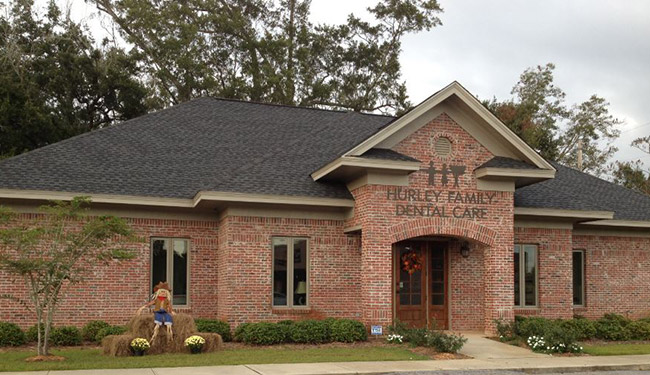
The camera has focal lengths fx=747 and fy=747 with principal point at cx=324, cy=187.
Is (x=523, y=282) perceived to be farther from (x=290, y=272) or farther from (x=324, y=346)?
(x=324, y=346)

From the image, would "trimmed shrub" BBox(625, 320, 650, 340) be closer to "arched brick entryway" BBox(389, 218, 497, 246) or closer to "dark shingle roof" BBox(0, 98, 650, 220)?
"dark shingle roof" BBox(0, 98, 650, 220)

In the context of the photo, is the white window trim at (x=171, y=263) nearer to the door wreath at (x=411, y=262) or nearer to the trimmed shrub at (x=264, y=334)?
the trimmed shrub at (x=264, y=334)

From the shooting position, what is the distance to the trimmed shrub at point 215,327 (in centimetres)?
1812

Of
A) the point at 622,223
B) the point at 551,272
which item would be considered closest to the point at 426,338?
the point at 551,272

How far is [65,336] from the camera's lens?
1734 cm

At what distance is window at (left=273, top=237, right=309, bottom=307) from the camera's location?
19.7 meters

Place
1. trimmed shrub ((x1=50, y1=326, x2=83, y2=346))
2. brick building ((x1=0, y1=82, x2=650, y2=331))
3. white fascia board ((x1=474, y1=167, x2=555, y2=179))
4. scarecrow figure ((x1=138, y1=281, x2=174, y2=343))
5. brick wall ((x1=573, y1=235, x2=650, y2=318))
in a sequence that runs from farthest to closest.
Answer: brick wall ((x1=573, y1=235, x2=650, y2=318)), white fascia board ((x1=474, y1=167, x2=555, y2=179)), brick building ((x1=0, y1=82, x2=650, y2=331)), trimmed shrub ((x1=50, y1=326, x2=83, y2=346)), scarecrow figure ((x1=138, y1=281, x2=174, y2=343))

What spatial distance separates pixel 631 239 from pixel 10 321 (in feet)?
61.2

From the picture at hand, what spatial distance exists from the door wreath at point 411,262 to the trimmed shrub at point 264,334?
459 cm

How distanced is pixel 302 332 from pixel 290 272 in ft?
7.23

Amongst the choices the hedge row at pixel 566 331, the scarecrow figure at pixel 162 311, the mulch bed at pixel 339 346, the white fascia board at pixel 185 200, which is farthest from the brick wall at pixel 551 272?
the scarecrow figure at pixel 162 311

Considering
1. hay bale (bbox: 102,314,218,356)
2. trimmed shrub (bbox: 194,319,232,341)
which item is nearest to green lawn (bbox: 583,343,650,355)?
trimmed shrub (bbox: 194,319,232,341)

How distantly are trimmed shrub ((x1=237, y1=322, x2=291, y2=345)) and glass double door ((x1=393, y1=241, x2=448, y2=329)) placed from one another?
422 cm

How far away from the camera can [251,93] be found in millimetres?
40906
